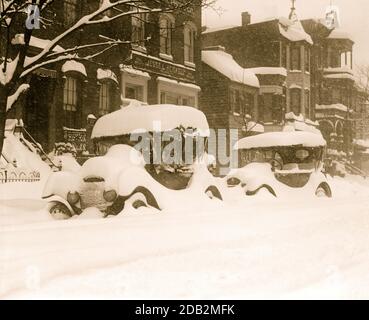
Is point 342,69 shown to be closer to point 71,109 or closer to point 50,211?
point 71,109

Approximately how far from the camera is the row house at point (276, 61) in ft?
100

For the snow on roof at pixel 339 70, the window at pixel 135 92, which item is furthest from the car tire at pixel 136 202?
the snow on roof at pixel 339 70

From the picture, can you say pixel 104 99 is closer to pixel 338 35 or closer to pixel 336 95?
pixel 338 35

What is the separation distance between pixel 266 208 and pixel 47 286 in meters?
6.73

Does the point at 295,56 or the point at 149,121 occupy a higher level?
the point at 295,56

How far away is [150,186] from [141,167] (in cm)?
88

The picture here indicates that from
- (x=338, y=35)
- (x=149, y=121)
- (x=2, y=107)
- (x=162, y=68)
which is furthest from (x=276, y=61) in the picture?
(x=2, y=107)

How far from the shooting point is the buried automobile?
372 inches

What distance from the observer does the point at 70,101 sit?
1789 cm

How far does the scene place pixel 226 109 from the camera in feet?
89.5

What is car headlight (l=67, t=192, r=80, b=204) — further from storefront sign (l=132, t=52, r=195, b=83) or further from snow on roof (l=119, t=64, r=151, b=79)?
storefront sign (l=132, t=52, r=195, b=83)

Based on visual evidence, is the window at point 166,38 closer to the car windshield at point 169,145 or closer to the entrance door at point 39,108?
the entrance door at point 39,108

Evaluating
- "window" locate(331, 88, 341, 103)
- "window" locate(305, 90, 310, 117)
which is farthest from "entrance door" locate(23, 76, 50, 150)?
"window" locate(331, 88, 341, 103)

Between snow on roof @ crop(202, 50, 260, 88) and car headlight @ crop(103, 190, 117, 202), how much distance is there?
1863 centimetres
